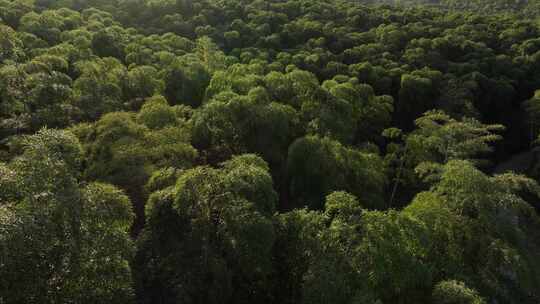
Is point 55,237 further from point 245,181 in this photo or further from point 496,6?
point 496,6

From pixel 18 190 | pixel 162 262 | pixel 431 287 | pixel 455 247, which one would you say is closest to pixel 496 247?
pixel 455 247

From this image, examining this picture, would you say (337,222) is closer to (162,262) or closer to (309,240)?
(309,240)

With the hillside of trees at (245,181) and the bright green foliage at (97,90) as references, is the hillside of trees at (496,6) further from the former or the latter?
the bright green foliage at (97,90)

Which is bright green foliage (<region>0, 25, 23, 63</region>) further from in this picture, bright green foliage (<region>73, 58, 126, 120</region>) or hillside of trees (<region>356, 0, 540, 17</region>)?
hillside of trees (<region>356, 0, 540, 17</region>)

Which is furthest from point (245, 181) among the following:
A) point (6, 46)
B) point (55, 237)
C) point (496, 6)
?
point (496, 6)

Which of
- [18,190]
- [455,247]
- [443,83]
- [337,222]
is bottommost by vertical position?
Answer: [443,83]

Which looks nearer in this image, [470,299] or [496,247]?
[470,299]
